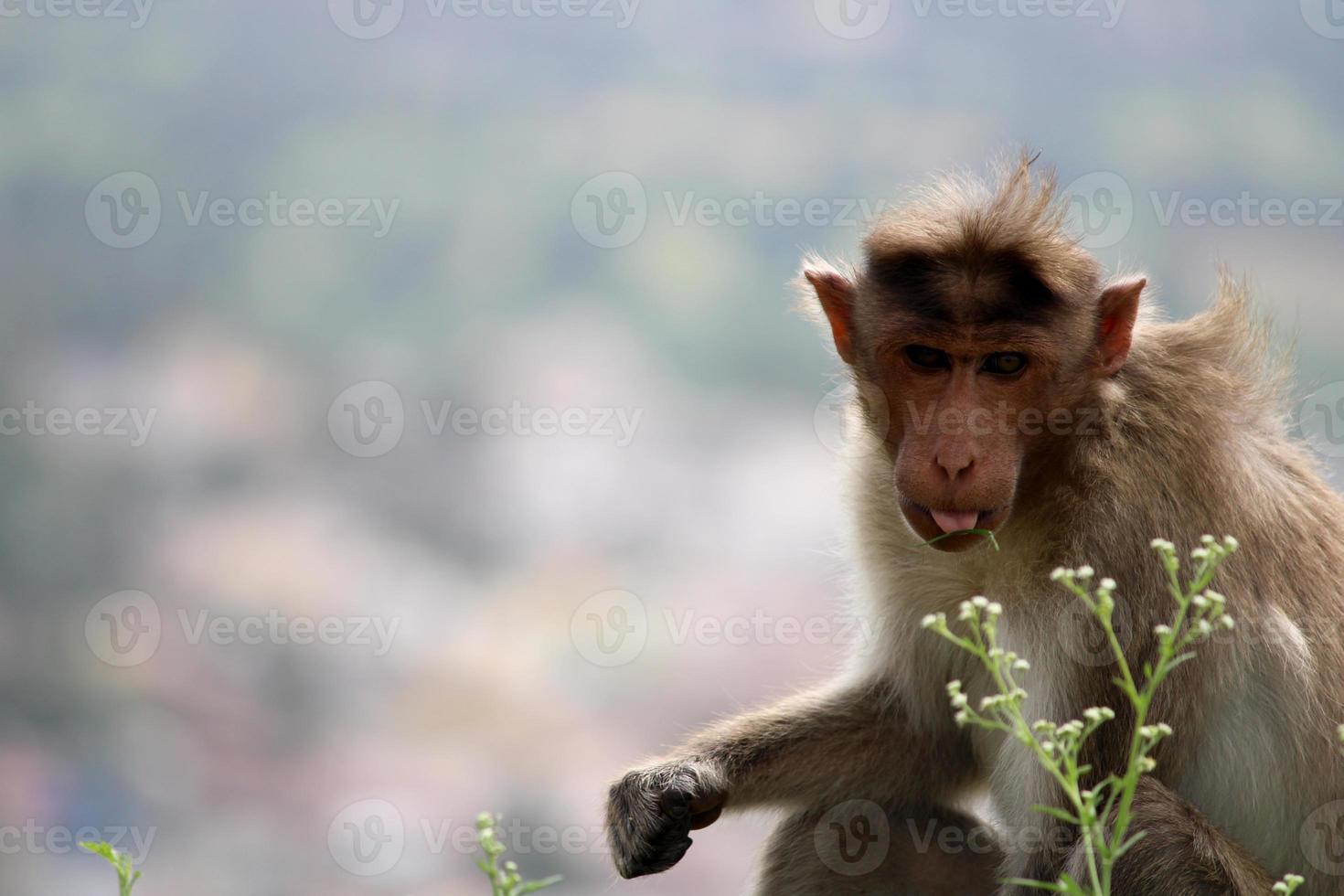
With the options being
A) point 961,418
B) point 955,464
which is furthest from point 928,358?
point 955,464

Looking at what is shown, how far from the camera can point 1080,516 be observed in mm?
4406

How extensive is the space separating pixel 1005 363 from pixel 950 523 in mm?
537

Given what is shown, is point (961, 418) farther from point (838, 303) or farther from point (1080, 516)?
point (838, 303)

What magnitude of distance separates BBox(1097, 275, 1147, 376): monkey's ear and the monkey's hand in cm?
193

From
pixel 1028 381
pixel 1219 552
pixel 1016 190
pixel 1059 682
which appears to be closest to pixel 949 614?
pixel 1059 682

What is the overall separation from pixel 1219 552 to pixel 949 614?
1.95 m

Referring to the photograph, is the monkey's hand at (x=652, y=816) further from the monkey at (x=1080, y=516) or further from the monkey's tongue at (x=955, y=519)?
the monkey's tongue at (x=955, y=519)

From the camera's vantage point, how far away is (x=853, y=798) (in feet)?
17.4

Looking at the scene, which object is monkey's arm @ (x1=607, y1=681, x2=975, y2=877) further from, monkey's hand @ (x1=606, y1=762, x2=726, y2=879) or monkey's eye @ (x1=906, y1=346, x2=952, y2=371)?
monkey's eye @ (x1=906, y1=346, x2=952, y2=371)

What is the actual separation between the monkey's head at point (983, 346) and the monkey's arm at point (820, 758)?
127 cm

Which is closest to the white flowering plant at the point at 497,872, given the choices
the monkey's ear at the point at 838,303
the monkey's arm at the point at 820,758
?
the monkey's arm at the point at 820,758

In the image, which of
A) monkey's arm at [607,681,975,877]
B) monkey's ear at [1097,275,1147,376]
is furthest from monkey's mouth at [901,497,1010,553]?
monkey's arm at [607,681,975,877]

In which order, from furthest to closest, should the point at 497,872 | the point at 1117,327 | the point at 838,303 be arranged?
the point at 838,303
the point at 1117,327
the point at 497,872

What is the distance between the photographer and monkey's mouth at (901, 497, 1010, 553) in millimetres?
4152
